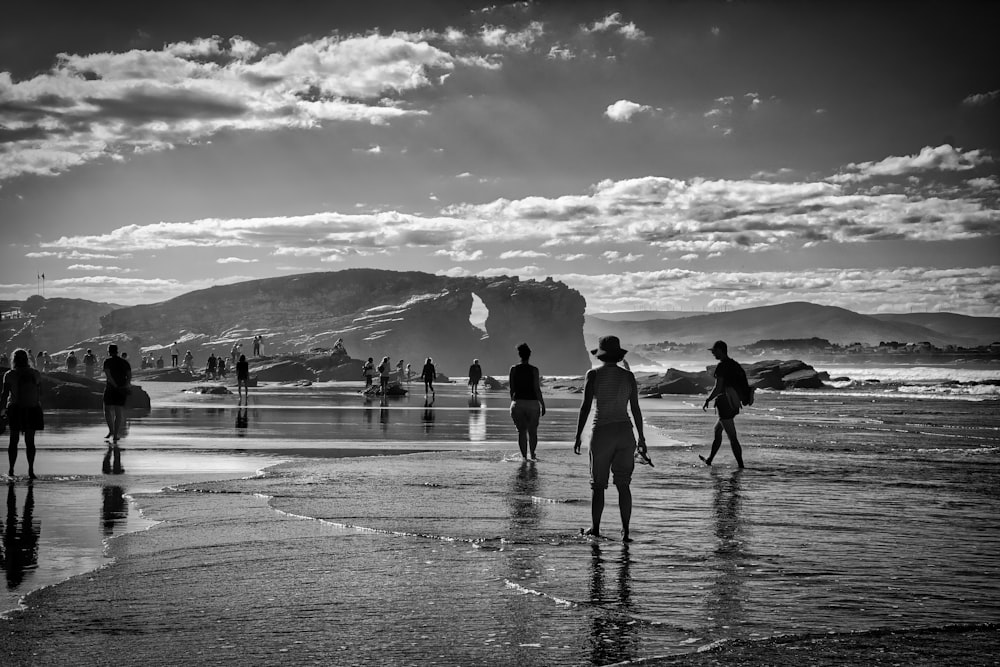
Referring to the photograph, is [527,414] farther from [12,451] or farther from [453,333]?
[453,333]

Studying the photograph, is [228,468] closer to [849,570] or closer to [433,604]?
[433,604]

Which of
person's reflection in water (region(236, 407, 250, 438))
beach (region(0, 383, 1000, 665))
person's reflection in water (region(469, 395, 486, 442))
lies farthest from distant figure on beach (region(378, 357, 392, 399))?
beach (region(0, 383, 1000, 665))

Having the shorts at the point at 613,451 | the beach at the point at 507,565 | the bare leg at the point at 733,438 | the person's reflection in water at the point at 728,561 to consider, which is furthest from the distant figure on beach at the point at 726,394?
the shorts at the point at 613,451

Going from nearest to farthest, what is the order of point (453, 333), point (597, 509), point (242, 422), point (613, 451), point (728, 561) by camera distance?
1. point (728, 561)
2. point (597, 509)
3. point (613, 451)
4. point (242, 422)
5. point (453, 333)

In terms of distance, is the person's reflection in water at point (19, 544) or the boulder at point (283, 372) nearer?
the person's reflection in water at point (19, 544)

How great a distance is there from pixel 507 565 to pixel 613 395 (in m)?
2.22

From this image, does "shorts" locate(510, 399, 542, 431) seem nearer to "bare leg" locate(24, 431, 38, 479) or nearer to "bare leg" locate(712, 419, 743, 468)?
"bare leg" locate(712, 419, 743, 468)

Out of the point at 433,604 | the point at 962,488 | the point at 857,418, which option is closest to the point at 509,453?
the point at 962,488

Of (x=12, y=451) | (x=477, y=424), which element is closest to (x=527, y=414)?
(x=12, y=451)

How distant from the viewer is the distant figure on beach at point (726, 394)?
1523cm

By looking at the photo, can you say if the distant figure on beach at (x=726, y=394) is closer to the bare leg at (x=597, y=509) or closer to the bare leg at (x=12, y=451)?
the bare leg at (x=597, y=509)

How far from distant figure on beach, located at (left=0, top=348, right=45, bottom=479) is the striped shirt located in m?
8.52

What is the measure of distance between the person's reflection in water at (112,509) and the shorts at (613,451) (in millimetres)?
4567

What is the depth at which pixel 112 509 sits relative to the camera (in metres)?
9.90
